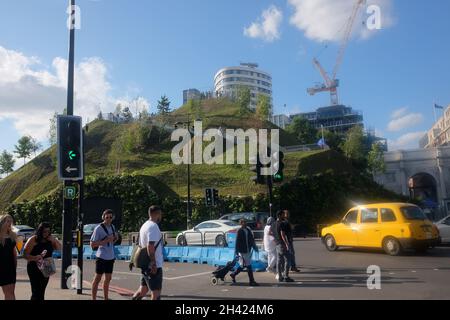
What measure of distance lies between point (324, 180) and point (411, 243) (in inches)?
1193

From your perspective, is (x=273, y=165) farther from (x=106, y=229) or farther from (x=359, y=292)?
(x=106, y=229)

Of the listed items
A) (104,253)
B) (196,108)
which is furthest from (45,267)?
(196,108)

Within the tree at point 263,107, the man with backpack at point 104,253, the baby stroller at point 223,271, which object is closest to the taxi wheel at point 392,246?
the baby stroller at point 223,271

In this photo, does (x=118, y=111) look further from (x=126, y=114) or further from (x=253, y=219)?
(x=253, y=219)

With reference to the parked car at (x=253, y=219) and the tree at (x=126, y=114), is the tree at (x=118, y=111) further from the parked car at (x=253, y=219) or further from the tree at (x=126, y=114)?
the parked car at (x=253, y=219)

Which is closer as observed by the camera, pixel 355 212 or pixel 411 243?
pixel 411 243

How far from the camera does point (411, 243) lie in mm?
14742

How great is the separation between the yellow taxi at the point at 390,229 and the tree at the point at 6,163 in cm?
7818

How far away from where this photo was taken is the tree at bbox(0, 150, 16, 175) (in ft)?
265

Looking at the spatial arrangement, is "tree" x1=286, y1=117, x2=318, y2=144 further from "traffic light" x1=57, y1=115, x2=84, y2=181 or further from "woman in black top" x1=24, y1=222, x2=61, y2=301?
"woman in black top" x1=24, y1=222, x2=61, y2=301

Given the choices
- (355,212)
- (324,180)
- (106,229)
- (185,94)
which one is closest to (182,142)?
(324,180)

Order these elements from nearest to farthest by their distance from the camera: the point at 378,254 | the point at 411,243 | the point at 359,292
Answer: the point at 359,292 → the point at 411,243 → the point at 378,254

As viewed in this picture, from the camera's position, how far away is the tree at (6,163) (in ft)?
265

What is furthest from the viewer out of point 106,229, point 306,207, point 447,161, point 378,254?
point 447,161
